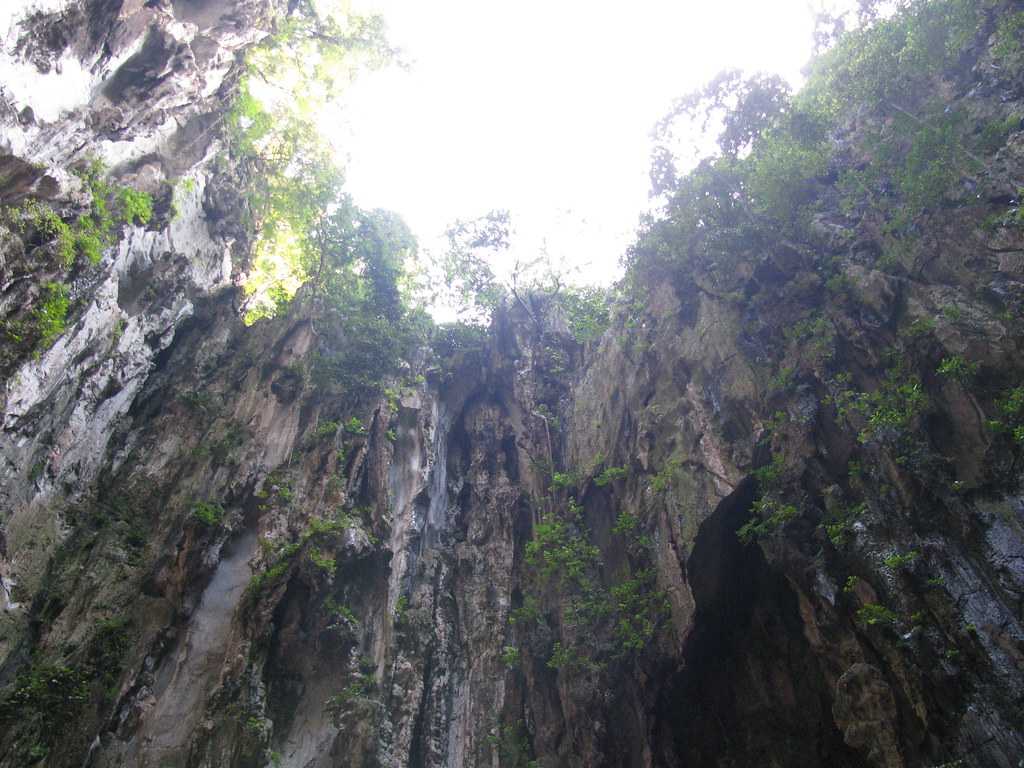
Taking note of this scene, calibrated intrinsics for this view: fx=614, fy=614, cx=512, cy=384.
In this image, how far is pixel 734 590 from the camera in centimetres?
1188

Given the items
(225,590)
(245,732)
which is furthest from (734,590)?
Answer: (225,590)

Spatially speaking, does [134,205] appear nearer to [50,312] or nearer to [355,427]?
[50,312]

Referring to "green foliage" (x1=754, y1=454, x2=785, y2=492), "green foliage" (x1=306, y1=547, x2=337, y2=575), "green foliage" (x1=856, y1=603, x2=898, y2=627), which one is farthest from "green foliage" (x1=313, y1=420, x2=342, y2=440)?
"green foliage" (x1=856, y1=603, x2=898, y2=627)

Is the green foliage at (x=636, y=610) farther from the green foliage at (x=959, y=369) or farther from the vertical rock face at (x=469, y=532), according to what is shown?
the green foliage at (x=959, y=369)

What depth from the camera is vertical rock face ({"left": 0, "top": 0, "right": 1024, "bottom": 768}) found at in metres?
9.65

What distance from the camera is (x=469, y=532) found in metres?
17.2

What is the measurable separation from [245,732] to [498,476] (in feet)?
29.8

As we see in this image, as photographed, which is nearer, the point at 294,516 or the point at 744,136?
the point at 294,516

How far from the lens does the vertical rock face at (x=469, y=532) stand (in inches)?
380

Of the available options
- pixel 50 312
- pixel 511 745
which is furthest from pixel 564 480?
pixel 50 312

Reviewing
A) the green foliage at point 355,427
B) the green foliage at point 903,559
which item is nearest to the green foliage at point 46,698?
the green foliage at point 355,427

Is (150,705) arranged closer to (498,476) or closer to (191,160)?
(498,476)

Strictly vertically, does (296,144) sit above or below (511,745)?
above

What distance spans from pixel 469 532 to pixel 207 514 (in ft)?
21.9
